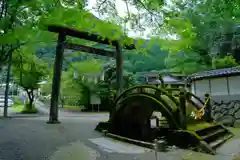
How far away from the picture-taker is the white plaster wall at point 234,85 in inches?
523

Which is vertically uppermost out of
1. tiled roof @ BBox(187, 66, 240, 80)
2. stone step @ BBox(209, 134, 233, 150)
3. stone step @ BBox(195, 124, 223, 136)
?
tiled roof @ BBox(187, 66, 240, 80)

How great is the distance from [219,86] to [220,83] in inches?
8.4

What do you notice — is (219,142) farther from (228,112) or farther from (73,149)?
(228,112)

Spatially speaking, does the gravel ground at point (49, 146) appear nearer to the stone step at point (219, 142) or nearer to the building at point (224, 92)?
the stone step at point (219, 142)

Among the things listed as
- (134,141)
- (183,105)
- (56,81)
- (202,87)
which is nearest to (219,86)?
(202,87)

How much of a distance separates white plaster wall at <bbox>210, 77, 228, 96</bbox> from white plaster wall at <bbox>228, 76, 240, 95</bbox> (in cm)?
33

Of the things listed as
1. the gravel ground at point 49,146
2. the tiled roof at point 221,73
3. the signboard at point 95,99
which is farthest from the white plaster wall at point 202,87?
the signboard at point 95,99

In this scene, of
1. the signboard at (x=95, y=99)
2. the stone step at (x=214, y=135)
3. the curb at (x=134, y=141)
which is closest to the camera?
the curb at (x=134, y=141)

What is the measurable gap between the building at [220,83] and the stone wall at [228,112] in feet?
1.69

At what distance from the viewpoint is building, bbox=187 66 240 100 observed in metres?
13.4

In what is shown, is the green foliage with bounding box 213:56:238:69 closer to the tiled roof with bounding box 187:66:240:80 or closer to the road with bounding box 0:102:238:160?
the tiled roof with bounding box 187:66:240:80

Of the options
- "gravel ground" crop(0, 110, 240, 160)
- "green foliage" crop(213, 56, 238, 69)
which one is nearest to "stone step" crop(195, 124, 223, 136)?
"gravel ground" crop(0, 110, 240, 160)

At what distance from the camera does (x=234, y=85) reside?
1345 cm

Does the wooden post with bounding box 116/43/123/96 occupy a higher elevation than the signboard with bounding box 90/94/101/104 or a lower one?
higher
